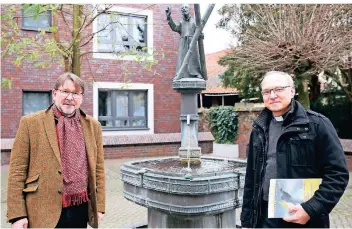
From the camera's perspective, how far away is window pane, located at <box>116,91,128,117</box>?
1667 cm

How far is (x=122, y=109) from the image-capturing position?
16.8m

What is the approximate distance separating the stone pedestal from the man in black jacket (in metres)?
3.06

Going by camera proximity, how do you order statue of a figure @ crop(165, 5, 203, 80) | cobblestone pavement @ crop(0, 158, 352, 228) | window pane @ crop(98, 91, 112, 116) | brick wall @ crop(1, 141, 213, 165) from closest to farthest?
statue of a figure @ crop(165, 5, 203, 80) < cobblestone pavement @ crop(0, 158, 352, 228) < brick wall @ crop(1, 141, 213, 165) < window pane @ crop(98, 91, 112, 116)

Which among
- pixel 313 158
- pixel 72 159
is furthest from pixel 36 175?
pixel 313 158

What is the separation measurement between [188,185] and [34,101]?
1209 cm

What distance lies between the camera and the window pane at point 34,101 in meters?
14.9

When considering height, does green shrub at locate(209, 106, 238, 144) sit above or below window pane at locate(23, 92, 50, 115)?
below

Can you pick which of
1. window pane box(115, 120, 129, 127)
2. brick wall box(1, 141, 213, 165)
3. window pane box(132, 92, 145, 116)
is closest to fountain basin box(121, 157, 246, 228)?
brick wall box(1, 141, 213, 165)

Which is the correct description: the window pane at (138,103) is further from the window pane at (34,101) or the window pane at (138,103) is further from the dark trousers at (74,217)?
the dark trousers at (74,217)

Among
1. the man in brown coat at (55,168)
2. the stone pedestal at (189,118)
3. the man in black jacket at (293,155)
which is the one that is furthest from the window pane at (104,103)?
the man in black jacket at (293,155)

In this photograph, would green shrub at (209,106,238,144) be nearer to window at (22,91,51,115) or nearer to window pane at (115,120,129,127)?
window pane at (115,120,129,127)

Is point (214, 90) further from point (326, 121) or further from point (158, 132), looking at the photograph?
point (326, 121)

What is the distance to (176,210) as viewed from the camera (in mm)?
4535

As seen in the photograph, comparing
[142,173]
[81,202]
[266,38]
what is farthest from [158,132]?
[81,202]
